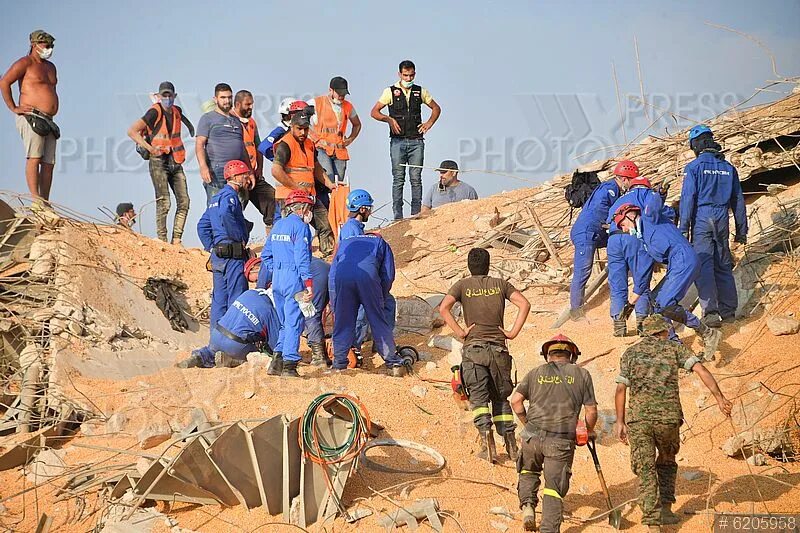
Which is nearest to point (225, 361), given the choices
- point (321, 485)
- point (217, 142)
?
point (321, 485)

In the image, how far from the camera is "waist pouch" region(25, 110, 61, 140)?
10.4 metres

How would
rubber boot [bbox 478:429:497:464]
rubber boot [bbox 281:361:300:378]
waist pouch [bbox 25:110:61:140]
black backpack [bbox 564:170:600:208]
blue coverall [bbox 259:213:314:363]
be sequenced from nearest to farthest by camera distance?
rubber boot [bbox 478:429:497:464]
rubber boot [bbox 281:361:300:378]
blue coverall [bbox 259:213:314:363]
waist pouch [bbox 25:110:61:140]
black backpack [bbox 564:170:600:208]

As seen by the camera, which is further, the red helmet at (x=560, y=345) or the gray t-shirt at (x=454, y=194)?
the gray t-shirt at (x=454, y=194)

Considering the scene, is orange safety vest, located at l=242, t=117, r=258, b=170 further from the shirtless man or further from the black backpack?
the black backpack

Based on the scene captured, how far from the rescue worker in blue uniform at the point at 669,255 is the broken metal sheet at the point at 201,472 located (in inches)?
174

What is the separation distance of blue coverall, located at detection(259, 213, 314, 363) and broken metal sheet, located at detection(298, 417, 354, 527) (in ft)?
6.08

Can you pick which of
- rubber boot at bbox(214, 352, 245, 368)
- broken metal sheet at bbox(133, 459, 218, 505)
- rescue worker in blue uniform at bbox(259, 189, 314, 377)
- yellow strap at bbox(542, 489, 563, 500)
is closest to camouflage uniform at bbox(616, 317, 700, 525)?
yellow strap at bbox(542, 489, 563, 500)

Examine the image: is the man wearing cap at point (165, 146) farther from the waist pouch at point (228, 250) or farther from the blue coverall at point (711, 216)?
the blue coverall at point (711, 216)

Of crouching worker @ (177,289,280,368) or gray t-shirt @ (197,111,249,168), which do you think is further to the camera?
gray t-shirt @ (197,111,249,168)

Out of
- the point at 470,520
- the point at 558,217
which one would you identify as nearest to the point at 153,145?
the point at 558,217

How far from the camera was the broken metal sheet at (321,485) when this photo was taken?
664cm

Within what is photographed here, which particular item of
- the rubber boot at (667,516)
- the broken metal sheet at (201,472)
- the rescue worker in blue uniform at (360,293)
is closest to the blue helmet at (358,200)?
the rescue worker in blue uniform at (360,293)

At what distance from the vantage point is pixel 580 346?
973 cm

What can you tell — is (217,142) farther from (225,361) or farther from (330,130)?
(225,361)
